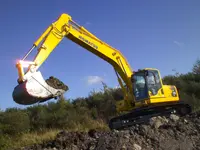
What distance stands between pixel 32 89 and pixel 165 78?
18.6 meters

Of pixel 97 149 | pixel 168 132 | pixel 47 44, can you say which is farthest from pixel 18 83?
pixel 168 132

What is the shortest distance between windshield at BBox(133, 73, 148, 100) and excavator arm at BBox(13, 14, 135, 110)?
0.38 metres

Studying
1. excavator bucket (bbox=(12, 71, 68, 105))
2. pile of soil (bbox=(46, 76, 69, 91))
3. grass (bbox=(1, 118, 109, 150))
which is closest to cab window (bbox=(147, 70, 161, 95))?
grass (bbox=(1, 118, 109, 150))

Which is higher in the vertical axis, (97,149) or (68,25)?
(68,25)

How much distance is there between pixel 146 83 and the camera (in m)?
14.1

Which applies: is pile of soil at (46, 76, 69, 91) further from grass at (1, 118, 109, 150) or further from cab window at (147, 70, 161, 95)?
cab window at (147, 70, 161, 95)

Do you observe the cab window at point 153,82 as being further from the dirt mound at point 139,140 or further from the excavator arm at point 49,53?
the dirt mound at point 139,140

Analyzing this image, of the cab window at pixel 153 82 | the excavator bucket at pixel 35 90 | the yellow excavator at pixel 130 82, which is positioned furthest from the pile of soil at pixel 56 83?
the cab window at pixel 153 82

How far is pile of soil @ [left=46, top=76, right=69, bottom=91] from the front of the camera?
32.6 ft

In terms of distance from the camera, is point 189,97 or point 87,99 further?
point 87,99

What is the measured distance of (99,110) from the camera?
23250mm

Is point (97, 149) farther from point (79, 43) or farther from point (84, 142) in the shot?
point (79, 43)

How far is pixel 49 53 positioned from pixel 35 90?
7.39ft

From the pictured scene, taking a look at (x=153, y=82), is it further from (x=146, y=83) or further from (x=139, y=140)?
(x=139, y=140)
